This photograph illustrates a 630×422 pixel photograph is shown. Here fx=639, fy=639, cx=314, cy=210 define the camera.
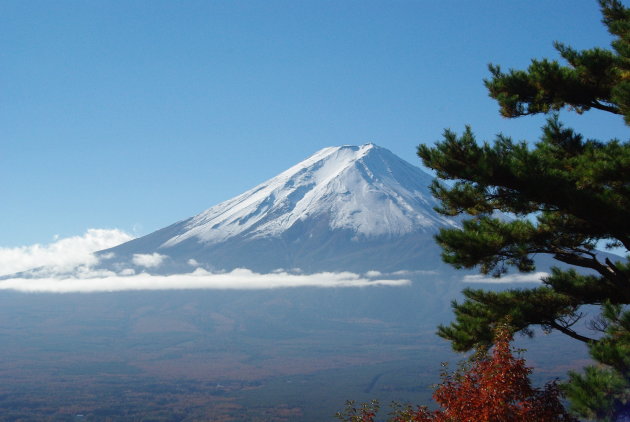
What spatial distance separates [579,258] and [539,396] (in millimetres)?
2993

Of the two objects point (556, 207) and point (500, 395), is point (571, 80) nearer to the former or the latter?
point (556, 207)

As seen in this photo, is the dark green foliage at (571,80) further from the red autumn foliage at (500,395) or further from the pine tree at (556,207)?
the red autumn foliage at (500,395)

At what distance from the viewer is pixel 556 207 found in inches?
433

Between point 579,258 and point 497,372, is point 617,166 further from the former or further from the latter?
point 497,372

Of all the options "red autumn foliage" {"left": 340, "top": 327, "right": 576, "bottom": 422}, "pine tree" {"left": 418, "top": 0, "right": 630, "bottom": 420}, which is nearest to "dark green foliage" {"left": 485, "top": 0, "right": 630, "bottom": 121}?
"pine tree" {"left": 418, "top": 0, "right": 630, "bottom": 420}

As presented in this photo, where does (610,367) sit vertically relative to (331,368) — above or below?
above

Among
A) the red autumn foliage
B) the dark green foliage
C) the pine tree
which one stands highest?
the dark green foliage

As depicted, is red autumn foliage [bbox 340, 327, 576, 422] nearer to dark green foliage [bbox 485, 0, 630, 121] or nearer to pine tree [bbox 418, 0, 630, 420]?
pine tree [bbox 418, 0, 630, 420]

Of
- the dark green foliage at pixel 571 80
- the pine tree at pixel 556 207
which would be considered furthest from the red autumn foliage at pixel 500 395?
the dark green foliage at pixel 571 80

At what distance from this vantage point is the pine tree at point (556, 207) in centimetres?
980

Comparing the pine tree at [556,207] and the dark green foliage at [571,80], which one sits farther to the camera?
the dark green foliage at [571,80]

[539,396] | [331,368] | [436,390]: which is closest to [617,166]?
[539,396]

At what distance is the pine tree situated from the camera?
9805 millimetres

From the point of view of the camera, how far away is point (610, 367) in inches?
391
